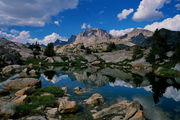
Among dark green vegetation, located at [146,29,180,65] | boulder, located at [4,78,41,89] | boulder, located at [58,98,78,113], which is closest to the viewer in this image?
boulder, located at [58,98,78,113]

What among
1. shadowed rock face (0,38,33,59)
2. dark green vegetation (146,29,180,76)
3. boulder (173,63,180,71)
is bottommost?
boulder (173,63,180,71)

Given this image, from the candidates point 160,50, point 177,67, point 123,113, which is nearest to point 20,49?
point 160,50

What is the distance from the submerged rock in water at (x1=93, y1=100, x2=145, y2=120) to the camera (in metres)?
20.4

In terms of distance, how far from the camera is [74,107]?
2425cm

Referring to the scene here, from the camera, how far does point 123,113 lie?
22672 mm

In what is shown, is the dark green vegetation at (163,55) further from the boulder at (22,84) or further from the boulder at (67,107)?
the boulder at (67,107)

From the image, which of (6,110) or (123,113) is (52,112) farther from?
(123,113)

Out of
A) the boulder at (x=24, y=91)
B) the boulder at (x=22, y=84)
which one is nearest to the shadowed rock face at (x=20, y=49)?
the boulder at (x=22, y=84)

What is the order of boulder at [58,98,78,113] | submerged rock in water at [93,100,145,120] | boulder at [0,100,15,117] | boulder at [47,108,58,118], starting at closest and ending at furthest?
submerged rock in water at [93,100,145,120]
boulder at [0,100,15,117]
boulder at [47,108,58,118]
boulder at [58,98,78,113]

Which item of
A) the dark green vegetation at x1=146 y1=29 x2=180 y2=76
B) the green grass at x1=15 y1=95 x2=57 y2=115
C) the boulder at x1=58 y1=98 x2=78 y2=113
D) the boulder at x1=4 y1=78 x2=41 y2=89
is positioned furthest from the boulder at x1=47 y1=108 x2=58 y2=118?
the dark green vegetation at x1=146 y1=29 x2=180 y2=76

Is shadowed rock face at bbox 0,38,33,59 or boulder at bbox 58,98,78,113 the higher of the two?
shadowed rock face at bbox 0,38,33,59

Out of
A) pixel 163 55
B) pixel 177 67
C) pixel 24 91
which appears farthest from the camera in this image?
pixel 163 55

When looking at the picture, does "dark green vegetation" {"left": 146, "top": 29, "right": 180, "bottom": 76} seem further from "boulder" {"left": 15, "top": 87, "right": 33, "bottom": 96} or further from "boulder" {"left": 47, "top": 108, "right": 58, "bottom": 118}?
"boulder" {"left": 47, "top": 108, "right": 58, "bottom": 118}

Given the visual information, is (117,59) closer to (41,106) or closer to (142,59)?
(142,59)
